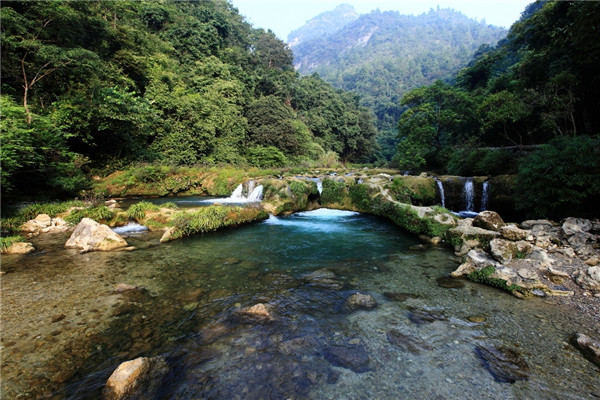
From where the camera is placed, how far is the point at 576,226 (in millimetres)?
6992

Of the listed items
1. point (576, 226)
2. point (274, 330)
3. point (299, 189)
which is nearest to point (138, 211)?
point (299, 189)

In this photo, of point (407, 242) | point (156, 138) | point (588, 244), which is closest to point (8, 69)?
point (156, 138)

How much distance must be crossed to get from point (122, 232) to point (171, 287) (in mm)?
5786

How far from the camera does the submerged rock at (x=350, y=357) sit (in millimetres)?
3325

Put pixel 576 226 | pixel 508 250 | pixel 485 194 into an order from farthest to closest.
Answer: pixel 485 194
pixel 576 226
pixel 508 250

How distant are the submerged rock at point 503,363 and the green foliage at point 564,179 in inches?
292

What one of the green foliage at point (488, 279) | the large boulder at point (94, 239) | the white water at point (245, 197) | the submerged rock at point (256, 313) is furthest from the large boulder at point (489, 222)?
the large boulder at point (94, 239)

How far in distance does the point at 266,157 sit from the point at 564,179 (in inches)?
995

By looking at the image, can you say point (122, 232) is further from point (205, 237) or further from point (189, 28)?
point (189, 28)

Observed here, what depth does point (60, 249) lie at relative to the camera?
744 cm

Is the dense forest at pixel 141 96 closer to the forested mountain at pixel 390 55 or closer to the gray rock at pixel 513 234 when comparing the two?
the gray rock at pixel 513 234

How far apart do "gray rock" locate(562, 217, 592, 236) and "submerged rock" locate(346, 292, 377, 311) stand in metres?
6.44

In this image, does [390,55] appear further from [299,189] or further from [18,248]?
[18,248]

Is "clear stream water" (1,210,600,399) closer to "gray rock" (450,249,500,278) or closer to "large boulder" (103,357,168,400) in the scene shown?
"large boulder" (103,357,168,400)
